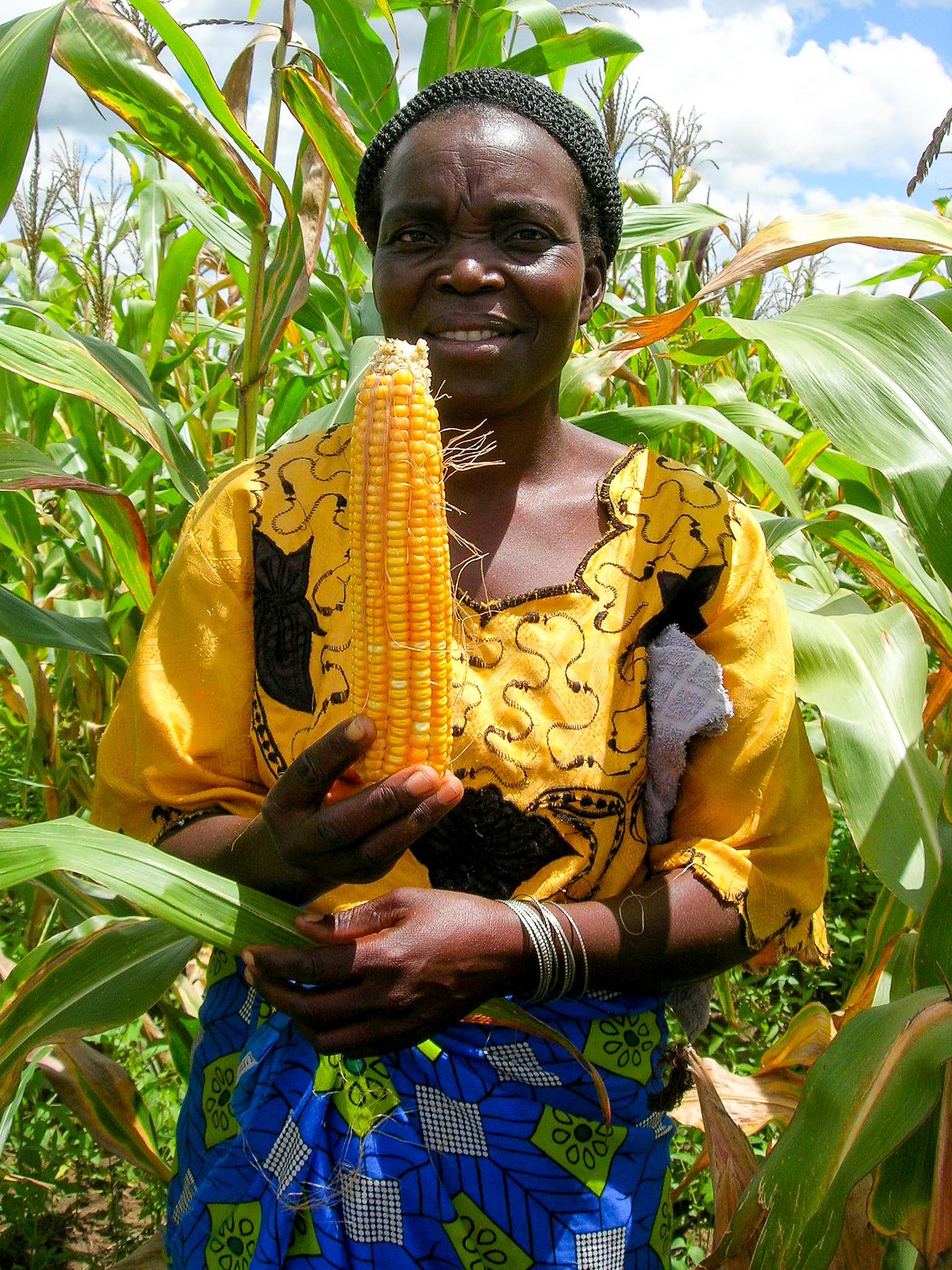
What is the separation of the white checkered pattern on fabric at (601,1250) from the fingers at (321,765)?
34.5 inches

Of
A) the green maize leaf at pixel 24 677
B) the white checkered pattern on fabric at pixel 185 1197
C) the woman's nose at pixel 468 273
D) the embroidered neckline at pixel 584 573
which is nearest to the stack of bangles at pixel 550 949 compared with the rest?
the embroidered neckline at pixel 584 573

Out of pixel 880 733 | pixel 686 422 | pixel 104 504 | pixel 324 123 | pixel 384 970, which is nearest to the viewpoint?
pixel 384 970

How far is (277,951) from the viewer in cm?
142

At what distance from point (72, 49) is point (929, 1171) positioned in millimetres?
2355

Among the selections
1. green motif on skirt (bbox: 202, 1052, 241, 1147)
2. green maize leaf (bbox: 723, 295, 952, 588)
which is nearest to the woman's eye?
green maize leaf (bbox: 723, 295, 952, 588)

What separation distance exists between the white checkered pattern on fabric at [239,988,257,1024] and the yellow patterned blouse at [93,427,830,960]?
8.4 inches

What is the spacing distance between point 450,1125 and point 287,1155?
25 cm

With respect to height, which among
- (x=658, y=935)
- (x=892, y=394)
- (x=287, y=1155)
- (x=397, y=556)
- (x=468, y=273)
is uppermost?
(x=468, y=273)

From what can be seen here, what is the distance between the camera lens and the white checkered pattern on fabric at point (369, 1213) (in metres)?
1.61

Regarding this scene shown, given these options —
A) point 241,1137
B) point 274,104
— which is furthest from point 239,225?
point 241,1137

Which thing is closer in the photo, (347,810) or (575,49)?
(347,810)

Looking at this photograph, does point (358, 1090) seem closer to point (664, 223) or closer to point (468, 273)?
point (468, 273)

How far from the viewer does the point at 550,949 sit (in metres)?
1.56

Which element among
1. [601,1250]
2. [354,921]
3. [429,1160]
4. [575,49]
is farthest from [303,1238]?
[575,49]
